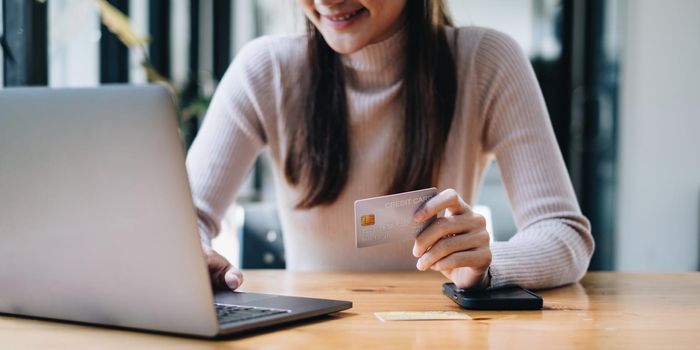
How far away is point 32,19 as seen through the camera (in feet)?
6.81

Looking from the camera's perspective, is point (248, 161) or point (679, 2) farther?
point (679, 2)

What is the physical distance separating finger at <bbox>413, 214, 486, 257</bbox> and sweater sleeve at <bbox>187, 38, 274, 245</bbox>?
1.91 ft

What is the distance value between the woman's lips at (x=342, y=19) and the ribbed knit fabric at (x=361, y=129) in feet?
0.60

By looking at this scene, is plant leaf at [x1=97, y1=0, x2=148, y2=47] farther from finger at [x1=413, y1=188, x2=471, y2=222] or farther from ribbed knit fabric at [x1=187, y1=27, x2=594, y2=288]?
finger at [x1=413, y1=188, x2=471, y2=222]

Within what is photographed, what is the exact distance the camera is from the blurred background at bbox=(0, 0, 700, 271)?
13.0ft

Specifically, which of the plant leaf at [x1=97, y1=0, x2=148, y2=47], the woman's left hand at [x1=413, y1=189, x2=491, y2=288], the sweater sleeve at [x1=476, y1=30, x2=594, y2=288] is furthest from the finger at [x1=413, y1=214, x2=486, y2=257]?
the plant leaf at [x1=97, y1=0, x2=148, y2=47]

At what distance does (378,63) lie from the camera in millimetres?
1751

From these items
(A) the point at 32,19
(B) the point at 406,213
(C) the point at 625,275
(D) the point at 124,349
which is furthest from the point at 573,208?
(A) the point at 32,19

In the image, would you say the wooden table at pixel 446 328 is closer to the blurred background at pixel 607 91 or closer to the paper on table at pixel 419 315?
the paper on table at pixel 419 315

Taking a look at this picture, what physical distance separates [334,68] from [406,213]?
74cm

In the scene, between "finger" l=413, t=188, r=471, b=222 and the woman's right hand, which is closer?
"finger" l=413, t=188, r=471, b=222

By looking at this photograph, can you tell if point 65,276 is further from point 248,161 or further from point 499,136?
point 499,136

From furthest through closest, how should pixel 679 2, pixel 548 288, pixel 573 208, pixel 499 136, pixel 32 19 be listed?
pixel 679 2 → pixel 32 19 → pixel 499 136 → pixel 573 208 → pixel 548 288

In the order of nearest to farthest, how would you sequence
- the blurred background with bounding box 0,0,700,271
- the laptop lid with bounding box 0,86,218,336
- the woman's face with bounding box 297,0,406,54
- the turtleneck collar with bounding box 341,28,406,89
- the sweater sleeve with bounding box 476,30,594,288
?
the laptop lid with bounding box 0,86,218,336
the sweater sleeve with bounding box 476,30,594,288
the woman's face with bounding box 297,0,406,54
the turtleneck collar with bounding box 341,28,406,89
the blurred background with bounding box 0,0,700,271
